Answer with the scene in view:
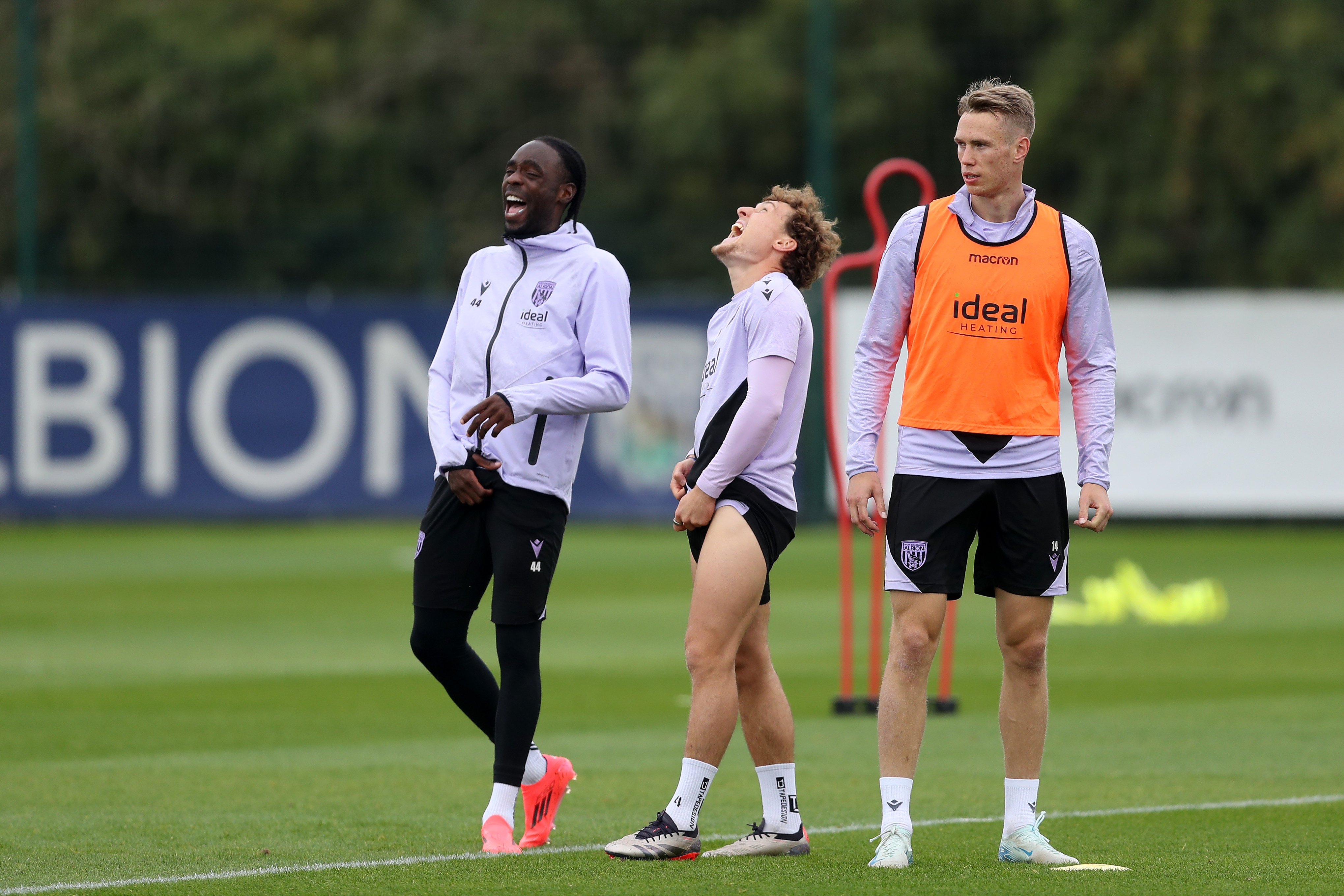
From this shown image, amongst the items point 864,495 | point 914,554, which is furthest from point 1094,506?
point 864,495

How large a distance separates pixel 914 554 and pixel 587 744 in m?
3.49

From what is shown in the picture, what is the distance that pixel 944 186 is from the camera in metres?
23.9

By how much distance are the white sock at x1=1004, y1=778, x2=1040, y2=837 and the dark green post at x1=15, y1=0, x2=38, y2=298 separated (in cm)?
1935

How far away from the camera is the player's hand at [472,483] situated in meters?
5.91


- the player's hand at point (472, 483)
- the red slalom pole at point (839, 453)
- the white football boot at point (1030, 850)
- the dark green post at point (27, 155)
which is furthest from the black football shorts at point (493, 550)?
the dark green post at point (27, 155)

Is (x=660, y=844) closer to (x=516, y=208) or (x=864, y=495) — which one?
(x=864, y=495)

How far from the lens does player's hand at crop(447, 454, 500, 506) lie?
5910 mm

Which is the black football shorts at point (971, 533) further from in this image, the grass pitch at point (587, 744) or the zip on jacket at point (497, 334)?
the zip on jacket at point (497, 334)

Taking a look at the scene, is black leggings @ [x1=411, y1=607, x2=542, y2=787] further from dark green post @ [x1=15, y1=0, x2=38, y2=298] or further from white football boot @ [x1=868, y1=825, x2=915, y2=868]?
dark green post @ [x1=15, y1=0, x2=38, y2=298]

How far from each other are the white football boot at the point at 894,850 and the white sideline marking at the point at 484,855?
0.86 metres

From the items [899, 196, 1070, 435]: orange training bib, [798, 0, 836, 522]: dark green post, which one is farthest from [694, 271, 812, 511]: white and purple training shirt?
[798, 0, 836, 522]: dark green post

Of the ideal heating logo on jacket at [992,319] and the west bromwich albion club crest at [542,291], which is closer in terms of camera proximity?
the ideal heating logo on jacket at [992,319]

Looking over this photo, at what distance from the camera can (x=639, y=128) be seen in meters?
29.1

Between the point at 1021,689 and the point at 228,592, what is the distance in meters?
11.3
